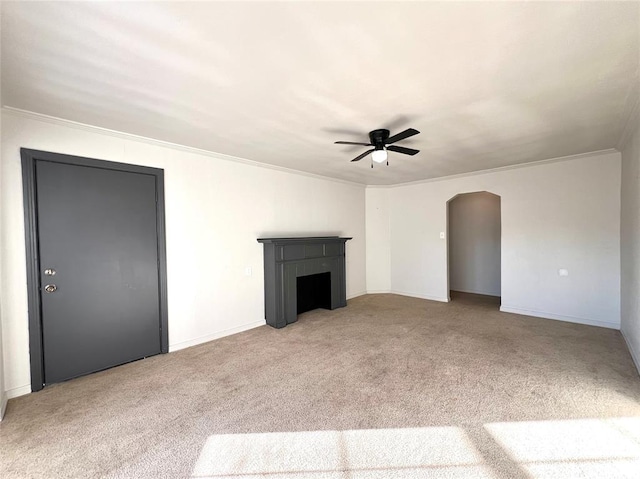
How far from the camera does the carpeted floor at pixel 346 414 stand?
1752 millimetres

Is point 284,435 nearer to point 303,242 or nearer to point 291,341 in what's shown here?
point 291,341

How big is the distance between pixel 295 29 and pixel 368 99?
38.4 inches

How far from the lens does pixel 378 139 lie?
314cm

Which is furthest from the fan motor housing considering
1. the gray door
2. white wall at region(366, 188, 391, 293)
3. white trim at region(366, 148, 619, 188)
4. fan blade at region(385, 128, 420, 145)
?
white wall at region(366, 188, 391, 293)

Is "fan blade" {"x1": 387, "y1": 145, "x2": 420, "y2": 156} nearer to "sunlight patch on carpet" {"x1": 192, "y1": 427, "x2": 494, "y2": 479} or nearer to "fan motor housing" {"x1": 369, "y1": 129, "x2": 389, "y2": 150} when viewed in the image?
"fan motor housing" {"x1": 369, "y1": 129, "x2": 389, "y2": 150}

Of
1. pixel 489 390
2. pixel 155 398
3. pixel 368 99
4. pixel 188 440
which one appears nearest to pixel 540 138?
pixel 368 99

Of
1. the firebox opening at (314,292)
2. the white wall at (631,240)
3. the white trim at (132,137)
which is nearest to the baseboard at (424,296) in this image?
the firebox opening at (314,292)

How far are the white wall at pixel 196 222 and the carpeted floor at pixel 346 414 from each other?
0.50 metres

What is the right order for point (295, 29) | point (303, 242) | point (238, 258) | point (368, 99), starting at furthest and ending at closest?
1. point (303, 242)
2. point (238, 258)
3. point (368, 99)
4. point (295, 29)

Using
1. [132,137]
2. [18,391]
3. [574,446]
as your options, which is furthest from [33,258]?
[574,446]

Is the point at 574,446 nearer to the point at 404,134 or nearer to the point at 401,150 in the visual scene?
the point at 404,134

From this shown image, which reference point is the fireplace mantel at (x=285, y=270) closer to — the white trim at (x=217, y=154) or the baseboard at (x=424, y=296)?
the white trim at (x=217, y=154)

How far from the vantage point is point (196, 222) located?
A: 147 inches

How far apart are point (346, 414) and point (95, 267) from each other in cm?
286
